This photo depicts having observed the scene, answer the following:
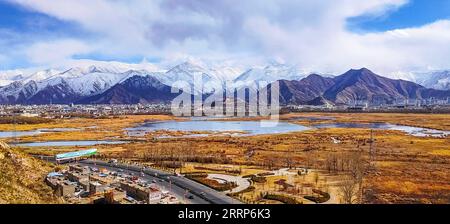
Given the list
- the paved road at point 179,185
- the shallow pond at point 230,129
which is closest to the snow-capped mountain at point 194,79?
the shallow pond at point 230,129

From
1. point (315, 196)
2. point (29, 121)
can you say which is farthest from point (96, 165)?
point (29, 121)

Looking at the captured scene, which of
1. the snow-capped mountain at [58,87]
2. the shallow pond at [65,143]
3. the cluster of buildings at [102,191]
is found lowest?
the shallow pond at [65,143]

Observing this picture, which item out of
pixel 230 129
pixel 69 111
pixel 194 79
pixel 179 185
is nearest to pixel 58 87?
pixel 194 79

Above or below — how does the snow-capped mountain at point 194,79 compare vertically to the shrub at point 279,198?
above

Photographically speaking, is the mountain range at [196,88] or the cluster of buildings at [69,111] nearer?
the cluster of buildings at [69,111]

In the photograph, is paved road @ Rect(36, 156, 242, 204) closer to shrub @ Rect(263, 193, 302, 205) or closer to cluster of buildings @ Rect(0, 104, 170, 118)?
shrub @ Rect(263, 193, 302, 205)

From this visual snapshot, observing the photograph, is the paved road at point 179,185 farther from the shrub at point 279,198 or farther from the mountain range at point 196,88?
the mountain range at point 196,88
